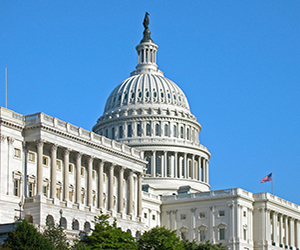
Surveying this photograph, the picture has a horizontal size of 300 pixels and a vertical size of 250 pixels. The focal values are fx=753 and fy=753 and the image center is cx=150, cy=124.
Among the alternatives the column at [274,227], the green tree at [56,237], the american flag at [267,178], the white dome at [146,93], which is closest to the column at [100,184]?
the green tree at [56,237]

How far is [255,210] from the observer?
15125cm

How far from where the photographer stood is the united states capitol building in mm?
105375

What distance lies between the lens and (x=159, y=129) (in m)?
184

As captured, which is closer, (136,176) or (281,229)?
(136,176)

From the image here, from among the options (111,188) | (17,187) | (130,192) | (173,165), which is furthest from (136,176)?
(173,165)

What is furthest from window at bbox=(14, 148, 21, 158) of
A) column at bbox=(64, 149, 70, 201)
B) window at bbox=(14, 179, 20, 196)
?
column at bbox=(64, 149, 70, 201)

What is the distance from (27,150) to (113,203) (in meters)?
22.5

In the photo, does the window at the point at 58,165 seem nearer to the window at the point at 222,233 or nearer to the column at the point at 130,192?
the column at the point at 130,192

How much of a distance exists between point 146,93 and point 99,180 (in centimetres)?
7147

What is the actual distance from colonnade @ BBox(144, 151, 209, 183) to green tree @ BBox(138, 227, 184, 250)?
67593 millimetres

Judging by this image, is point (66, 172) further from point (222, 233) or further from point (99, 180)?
point (222, 233)

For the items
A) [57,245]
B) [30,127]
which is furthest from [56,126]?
[57,245]

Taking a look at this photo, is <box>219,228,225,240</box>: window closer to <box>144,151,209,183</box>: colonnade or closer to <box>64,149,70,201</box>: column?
<box>144,151,209,183</box>: colonnade

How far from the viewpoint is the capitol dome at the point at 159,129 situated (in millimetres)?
177750
